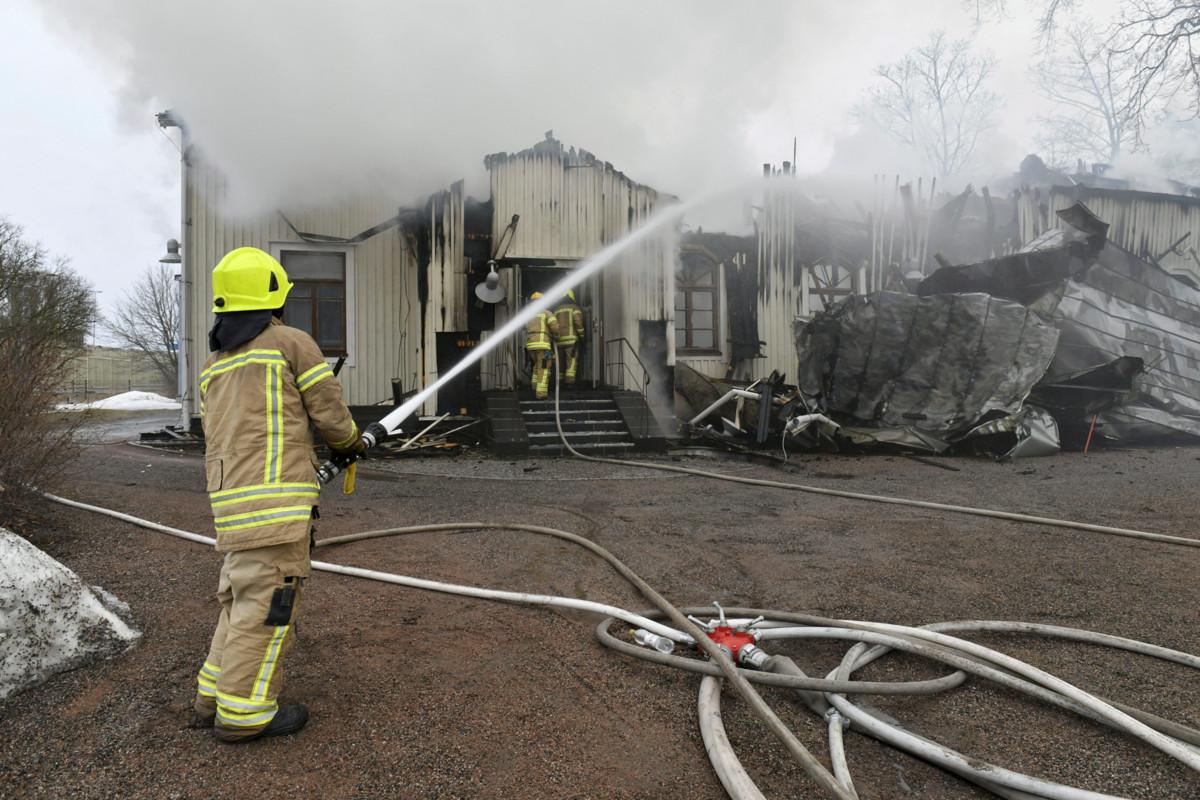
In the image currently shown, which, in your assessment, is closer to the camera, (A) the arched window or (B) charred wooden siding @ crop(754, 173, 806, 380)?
(A) the arched window

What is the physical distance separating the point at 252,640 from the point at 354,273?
10.4 metres

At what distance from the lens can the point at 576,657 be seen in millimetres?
2965

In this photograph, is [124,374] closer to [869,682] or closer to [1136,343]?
[1136,343]

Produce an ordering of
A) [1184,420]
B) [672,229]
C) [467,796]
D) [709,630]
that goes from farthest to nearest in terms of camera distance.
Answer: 1. [672,229]
2. [1184,420]
3. [709,630]
4. [467,796]

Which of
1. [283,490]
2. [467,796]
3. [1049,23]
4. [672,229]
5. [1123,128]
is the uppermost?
[1049,23]

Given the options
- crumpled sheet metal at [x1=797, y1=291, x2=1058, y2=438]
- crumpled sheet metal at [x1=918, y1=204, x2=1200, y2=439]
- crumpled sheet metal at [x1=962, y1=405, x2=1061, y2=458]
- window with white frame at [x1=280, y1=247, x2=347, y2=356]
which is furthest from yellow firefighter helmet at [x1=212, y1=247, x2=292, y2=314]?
crumpled sheet metal at [x1=918, y1=204, x2=1200, y2=439]

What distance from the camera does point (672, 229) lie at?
1185 centimetres

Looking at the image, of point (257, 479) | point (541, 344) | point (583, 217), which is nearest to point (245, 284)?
point (257, 479)

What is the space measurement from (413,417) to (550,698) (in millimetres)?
8980

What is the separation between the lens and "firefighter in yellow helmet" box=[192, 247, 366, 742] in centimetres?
226

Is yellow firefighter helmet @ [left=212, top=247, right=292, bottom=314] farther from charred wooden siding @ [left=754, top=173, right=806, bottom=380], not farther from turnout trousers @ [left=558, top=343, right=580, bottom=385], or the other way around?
charred wooden siding @ [left=754, top=173, right=806, bottom=380]

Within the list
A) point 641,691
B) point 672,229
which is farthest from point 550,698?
point 672,229

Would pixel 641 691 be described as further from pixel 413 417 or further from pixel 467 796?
pixel 413 417

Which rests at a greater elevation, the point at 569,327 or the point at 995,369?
the point at 569,327
